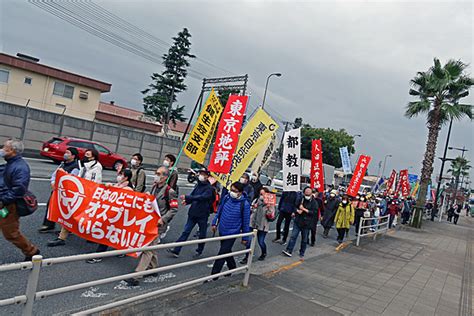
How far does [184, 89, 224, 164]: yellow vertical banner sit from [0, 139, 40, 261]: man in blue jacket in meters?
3.57

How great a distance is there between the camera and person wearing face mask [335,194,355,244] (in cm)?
1112

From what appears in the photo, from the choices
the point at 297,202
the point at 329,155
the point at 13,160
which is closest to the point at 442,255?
the point at 297,202

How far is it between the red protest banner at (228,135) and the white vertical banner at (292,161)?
64.0 inches

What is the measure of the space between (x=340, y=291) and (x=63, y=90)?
29442 mm

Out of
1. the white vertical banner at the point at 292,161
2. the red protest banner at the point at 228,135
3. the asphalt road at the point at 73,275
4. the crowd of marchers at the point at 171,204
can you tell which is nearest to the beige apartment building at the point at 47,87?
the red protest banner at the point at 228,135

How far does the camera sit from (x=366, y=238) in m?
12.9

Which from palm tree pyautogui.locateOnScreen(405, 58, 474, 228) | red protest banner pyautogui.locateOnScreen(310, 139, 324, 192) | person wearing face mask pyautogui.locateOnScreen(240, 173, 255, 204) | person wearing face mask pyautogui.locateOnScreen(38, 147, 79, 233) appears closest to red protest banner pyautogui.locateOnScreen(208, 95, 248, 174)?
person wearing face mask pyautogui.locateOnScreen(240, 173, 255, 204)

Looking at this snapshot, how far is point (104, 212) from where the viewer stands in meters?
5.39

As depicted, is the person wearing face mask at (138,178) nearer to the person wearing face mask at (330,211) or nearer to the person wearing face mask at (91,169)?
the person wearing face mask at (91,169)

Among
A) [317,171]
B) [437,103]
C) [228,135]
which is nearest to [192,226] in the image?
[228,135]

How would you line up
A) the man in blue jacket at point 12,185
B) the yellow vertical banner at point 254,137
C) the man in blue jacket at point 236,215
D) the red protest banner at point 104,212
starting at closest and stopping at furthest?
1. the man in blue jacket at point 12,185
2. the red protest banner at point 104,212
3. the man in blue jacket at point 236,215
4. the yellow vertical banner at point 254,137

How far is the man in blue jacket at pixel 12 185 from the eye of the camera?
4.25 metres

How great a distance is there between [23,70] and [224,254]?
28215 millimetres

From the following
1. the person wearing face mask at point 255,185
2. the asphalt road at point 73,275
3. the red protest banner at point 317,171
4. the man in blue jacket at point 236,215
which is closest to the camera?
the asphalt road at point 73,275
